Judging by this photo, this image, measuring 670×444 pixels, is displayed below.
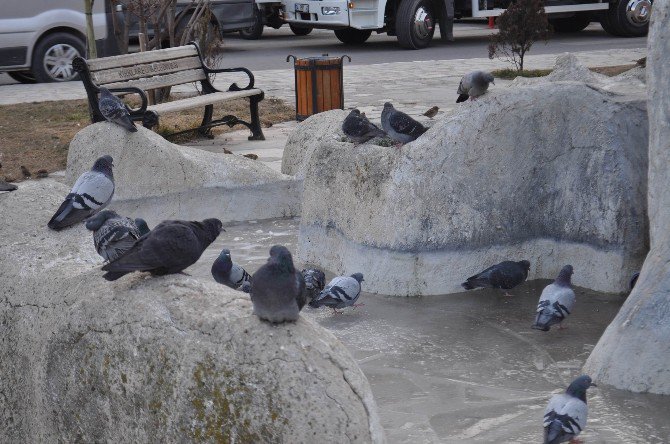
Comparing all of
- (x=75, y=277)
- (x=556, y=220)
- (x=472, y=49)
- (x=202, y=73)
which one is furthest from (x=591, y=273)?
(x=472, y=49)

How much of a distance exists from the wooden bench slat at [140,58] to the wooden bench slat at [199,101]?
0.58 m

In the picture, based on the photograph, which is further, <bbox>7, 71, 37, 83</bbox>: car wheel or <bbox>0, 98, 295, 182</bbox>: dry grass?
<bbox>7, 71, 37, 83</bbox>: car wheel

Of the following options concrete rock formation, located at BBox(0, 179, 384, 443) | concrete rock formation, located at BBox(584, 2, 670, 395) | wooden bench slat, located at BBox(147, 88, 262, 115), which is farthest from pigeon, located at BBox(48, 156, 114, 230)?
wooden bench slat, located at BBox(147, 88, 262, 115)

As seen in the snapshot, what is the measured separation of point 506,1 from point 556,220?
13.6 meters

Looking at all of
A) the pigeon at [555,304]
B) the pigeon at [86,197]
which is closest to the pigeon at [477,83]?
the pigeon at [555,304]

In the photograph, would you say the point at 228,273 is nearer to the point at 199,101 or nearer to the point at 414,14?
the point at 199,101

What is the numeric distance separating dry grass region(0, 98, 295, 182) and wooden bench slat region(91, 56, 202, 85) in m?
0.72

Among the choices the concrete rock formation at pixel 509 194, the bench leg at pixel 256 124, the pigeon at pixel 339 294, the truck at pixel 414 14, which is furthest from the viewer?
the truck at pixel 414 14

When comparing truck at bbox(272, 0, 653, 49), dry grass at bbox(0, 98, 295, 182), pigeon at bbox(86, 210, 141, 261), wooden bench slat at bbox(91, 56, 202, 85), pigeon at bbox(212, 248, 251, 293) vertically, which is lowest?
pigeon at bbox(212, 248, 251, 293)

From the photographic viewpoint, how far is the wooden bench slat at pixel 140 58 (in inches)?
425

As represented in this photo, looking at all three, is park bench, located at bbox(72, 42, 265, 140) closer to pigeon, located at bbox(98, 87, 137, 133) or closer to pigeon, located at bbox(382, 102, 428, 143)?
pigeon, located at bbox(98, 87, 137, 133)

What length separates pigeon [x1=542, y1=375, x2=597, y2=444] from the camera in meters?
4.27

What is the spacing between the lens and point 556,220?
22.6 ft

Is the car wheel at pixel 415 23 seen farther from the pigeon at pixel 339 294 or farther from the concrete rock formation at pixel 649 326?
the concrete rock formation at pixel 649 326
